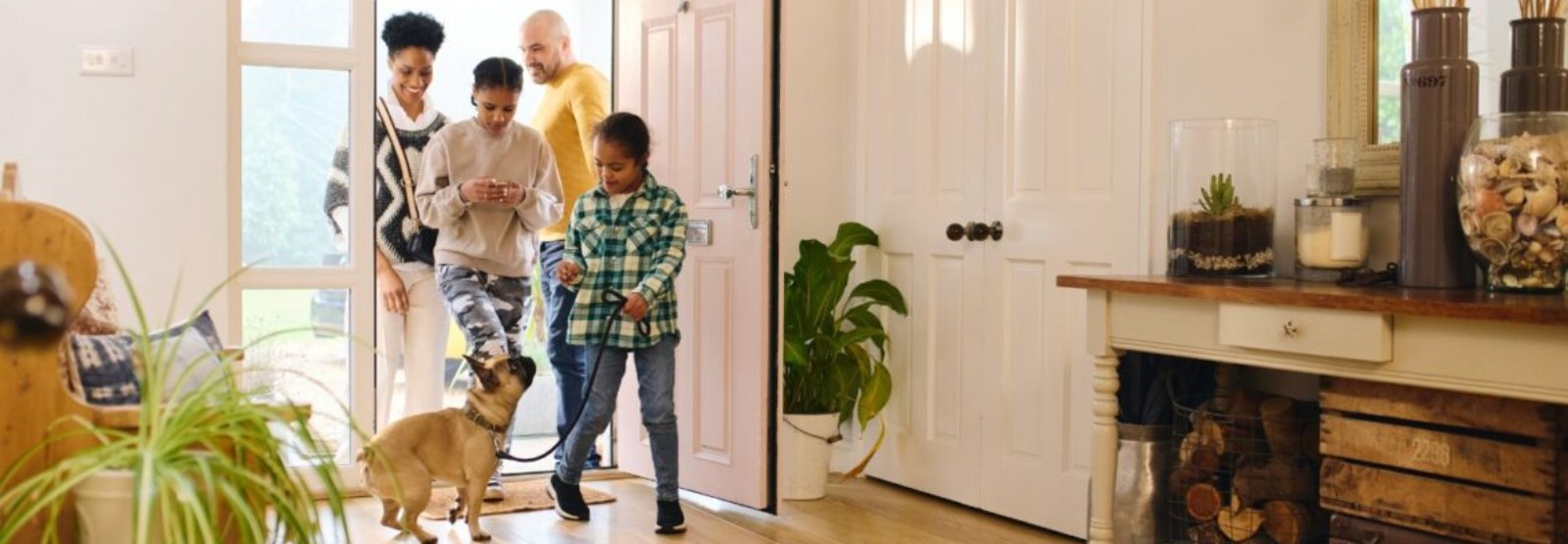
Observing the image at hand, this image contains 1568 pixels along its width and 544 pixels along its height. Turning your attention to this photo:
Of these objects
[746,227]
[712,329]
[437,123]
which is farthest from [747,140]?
[437,123]

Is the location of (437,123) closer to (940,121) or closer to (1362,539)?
(940,121)

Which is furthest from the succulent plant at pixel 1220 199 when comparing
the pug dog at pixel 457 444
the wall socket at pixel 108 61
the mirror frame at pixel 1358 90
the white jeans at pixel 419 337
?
the wall socket at pixel 108 61

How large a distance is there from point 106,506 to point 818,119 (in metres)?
3.16

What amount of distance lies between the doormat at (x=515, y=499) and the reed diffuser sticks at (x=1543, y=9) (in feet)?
9.18

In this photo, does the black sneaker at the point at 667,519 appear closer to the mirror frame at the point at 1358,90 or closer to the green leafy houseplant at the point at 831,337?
the green leafy houseplant at the point at 831,337

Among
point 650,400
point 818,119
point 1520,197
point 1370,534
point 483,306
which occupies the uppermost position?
point 818,119

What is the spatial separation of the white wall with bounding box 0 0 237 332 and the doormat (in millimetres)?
822

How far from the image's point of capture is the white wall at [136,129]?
160 inches

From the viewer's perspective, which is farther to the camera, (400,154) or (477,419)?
(400,154)

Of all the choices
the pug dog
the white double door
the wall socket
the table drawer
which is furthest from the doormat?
the table drawer

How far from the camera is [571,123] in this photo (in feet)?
15.5

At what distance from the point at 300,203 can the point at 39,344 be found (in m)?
2.27

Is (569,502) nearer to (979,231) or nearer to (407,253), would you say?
(407,253)

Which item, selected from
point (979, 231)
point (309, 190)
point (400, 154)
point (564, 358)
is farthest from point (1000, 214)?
point (309, 190)
